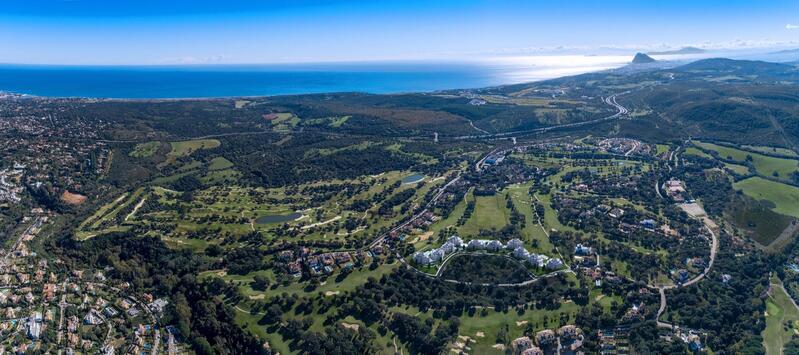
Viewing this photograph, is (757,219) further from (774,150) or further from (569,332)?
(774,150)

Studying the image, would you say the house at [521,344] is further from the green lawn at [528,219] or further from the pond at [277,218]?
the pond at [277,218]

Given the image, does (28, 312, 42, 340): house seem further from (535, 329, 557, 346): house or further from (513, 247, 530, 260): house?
(513, 247, 530, 260): house

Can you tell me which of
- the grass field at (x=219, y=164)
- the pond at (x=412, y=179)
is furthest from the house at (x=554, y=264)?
the grass field at (x=219, y=164)

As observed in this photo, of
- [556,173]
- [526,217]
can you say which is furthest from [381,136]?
[526,217]

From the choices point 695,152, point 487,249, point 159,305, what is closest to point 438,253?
point 487,249

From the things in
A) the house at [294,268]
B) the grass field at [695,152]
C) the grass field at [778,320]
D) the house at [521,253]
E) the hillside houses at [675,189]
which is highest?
the grass field at [695,152]

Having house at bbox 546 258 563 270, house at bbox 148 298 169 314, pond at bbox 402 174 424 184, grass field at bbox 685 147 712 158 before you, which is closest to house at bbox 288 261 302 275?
house at bbox 148 298 169 314

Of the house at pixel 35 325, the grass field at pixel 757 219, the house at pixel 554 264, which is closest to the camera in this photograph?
the house at pixel 35 325
